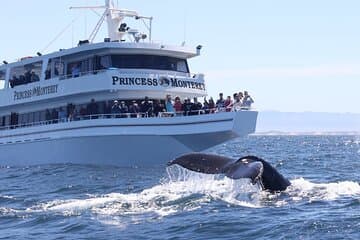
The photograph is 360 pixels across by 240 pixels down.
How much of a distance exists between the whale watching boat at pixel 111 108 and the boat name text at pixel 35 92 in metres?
0.04

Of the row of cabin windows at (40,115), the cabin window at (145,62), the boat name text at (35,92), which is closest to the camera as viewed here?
the cabin window at (145,62)

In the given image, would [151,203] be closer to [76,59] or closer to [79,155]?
[79,155]

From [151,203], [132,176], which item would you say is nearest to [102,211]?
[151,203]

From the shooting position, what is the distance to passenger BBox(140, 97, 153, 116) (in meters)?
28.0

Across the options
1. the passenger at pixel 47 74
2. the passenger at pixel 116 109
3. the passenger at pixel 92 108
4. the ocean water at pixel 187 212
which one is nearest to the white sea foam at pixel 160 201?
the ocean water at pixel 187 212

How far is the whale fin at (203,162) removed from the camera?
13008 mm

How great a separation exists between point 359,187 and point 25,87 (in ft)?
68.5

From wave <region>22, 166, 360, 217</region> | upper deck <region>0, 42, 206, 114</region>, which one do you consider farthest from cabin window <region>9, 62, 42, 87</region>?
wave <region>22, 166, 360, 217</region>

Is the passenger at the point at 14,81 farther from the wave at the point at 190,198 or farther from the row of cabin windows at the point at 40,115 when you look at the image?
the wave at the point at 190,198

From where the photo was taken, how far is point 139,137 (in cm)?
2739

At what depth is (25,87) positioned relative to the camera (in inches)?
1329

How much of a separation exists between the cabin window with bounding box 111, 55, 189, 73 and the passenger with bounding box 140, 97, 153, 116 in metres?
2.26

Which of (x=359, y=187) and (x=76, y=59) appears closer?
(x=359, y=187)

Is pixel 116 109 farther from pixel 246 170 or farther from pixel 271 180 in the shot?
pixel 246 170
